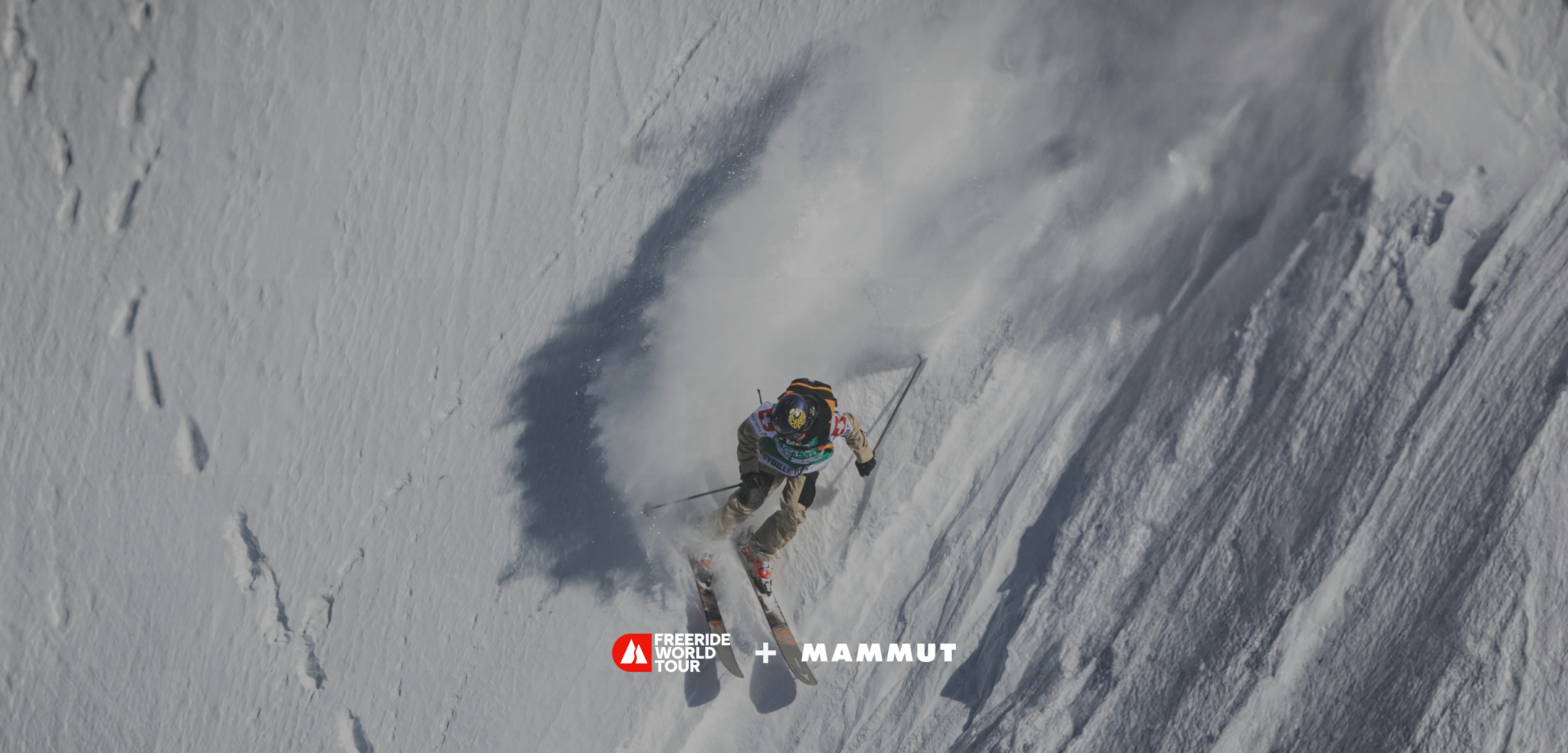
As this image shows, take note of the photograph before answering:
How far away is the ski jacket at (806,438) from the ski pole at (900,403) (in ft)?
1.71

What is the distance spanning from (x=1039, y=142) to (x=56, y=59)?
7.85 m

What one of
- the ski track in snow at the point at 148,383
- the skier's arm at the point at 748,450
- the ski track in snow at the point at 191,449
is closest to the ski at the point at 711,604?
the skier's arm at the point at 748,450

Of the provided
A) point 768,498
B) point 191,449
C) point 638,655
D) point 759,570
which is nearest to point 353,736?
point 638,655

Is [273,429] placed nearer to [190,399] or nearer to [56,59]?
[190,399]

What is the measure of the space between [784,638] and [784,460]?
5.08 feet

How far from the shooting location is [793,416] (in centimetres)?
475

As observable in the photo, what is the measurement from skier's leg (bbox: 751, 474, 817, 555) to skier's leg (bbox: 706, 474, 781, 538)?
129mm

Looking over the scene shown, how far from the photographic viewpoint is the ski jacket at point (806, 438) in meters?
4.99

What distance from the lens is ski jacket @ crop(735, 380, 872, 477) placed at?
499cm

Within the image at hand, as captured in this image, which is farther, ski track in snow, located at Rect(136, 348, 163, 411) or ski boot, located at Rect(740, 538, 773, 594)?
ski track in snow, located at Rect(136, 348, 163, 411)

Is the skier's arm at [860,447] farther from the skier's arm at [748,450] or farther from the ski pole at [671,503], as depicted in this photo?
the ski pole at [671,503]

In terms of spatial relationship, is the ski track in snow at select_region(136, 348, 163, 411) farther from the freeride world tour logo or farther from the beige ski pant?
the beige ski pant

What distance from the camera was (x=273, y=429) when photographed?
21.1ft

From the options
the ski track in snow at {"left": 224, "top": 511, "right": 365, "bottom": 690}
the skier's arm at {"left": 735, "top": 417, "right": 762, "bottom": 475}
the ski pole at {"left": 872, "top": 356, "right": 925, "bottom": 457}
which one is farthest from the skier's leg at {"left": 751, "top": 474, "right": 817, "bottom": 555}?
the ski track in snow at {"left": 224, "top": 511, "right": 365, "bottom": 690}
